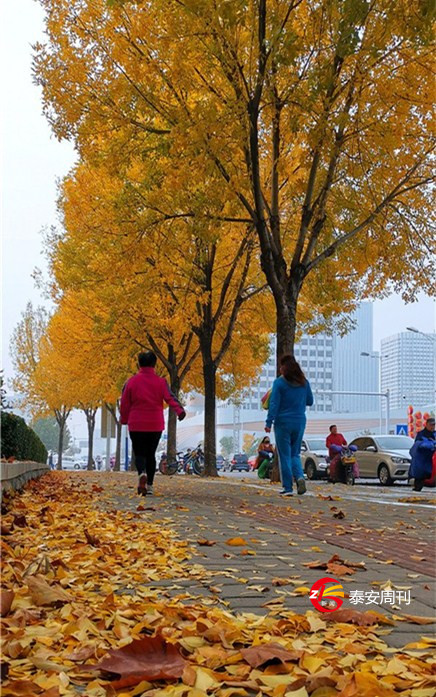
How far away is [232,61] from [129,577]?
9.21 meters

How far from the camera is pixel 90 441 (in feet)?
163

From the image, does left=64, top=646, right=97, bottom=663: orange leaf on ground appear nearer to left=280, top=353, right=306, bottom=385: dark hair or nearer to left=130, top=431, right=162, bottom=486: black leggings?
left=130, top=431, right=162, bottom=486: black leggings

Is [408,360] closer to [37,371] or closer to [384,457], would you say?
[37,371]

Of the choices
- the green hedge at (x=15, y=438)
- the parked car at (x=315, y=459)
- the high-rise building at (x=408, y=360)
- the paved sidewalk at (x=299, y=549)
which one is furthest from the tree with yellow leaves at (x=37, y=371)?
the high-rise building at (x=408, y=360)

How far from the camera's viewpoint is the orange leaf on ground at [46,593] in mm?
3408

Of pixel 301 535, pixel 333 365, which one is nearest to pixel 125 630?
pixel 301 535

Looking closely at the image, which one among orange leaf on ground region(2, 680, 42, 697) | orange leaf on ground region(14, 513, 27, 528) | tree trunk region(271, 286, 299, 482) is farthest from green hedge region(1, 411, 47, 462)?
orange leaf on ground region(2, 680, 42, 697)

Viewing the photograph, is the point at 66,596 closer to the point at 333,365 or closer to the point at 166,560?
the point at 166,560

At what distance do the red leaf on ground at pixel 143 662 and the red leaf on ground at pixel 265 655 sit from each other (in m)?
0.22

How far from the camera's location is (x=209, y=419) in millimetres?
22562

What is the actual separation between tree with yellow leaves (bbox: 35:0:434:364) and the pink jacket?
3726mm

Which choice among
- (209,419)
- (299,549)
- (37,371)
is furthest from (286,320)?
(37,371)

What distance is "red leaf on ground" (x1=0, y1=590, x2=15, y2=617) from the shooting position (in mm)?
3113

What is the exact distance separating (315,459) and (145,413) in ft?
65.4
